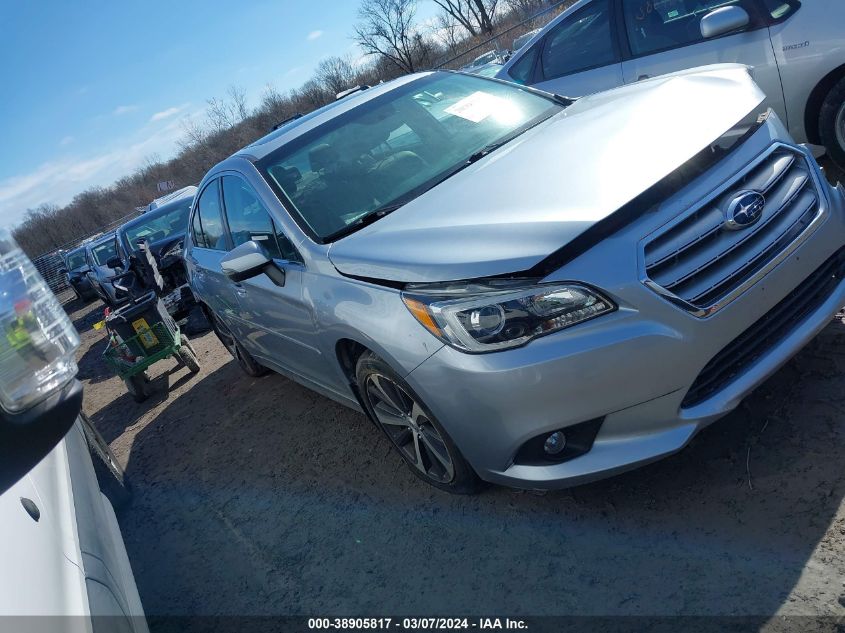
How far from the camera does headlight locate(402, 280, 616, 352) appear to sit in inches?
84.9

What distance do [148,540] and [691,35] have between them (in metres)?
5.03

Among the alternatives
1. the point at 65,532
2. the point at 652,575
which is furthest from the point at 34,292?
the point at 652,575

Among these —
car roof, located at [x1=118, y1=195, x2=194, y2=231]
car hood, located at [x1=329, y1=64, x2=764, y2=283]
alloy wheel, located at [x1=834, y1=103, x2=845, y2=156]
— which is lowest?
alloy wheel, located at [x1=834, y1=103, x2=845, y2=156]

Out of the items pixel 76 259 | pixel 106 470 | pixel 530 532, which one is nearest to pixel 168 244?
pixel 106 470

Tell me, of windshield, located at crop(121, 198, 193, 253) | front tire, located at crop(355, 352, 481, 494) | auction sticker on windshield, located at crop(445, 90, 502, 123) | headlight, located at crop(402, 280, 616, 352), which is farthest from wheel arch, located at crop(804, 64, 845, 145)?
windshield, located at crop(121, 198, 193, 253)

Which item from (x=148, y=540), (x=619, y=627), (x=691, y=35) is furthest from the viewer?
(x=691, y=35)

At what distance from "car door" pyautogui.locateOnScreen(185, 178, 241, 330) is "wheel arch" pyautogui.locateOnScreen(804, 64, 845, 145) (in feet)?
13.1

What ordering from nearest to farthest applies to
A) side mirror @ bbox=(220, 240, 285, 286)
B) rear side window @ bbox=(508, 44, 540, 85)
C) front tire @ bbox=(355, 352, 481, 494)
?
front tire @ bbox=(355, 352, 481, 494), side mirror @ bbox=(220, 240, 285, 286), rear side window @ bbox=(508, 44, 540, 85)

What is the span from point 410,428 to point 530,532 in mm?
681

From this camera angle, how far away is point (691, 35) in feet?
16.0

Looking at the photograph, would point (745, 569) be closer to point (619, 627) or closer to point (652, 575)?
point (652, 575)

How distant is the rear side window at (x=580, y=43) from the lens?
540 cm

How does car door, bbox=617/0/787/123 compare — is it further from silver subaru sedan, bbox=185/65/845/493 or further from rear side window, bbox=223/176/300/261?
rear side window, bbox=223/176/300/261

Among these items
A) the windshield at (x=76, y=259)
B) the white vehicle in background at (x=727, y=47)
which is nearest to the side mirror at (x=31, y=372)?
the white vehicle in background at (x=727, y=47)
